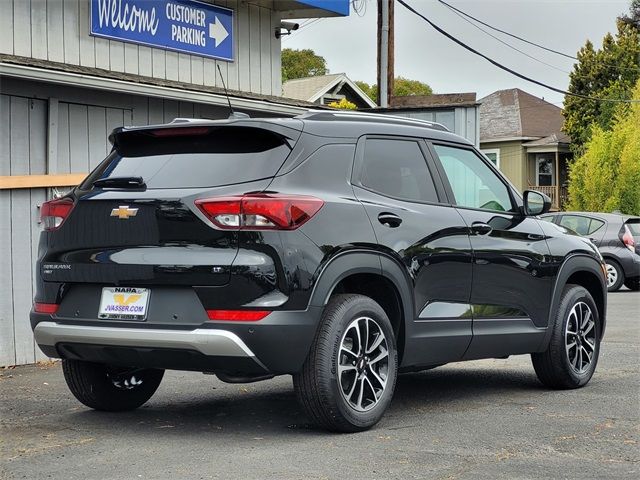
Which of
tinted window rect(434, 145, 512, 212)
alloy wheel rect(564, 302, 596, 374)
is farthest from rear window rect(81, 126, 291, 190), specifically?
alloy wheel rect(564, 302, 596, 374)

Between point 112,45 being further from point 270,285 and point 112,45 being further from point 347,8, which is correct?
point 270,285

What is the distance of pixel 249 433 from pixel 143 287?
1.07 metres

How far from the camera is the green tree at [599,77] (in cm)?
5031

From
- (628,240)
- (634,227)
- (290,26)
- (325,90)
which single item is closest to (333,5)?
(290,26)

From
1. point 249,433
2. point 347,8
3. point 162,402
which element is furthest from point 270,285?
point 347,8

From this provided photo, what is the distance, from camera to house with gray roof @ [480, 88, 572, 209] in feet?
174

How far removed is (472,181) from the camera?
7.84m

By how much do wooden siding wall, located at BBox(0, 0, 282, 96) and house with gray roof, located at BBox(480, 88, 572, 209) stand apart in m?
38.8

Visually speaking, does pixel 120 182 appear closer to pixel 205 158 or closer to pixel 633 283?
pixel 205 158

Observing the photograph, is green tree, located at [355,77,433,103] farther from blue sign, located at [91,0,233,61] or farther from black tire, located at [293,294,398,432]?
black tire, located at [293,294,398,432]

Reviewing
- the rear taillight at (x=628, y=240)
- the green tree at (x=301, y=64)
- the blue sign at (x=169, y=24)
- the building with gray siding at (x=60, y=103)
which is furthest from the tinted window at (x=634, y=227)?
the green tree at (x=301, y=64)

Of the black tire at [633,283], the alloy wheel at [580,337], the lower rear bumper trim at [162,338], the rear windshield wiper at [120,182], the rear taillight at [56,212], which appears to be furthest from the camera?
the black tire at [633,283]

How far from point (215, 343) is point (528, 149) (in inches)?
1952

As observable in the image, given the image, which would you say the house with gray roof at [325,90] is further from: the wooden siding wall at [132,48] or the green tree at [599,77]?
the wooden siding wall at [132,48]
